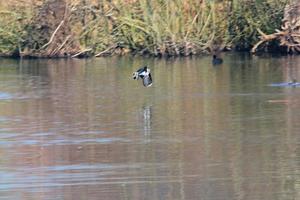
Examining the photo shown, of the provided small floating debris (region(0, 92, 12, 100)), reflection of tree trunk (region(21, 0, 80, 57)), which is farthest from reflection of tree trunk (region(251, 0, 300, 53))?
small floating debris (region(0, 92, 12, 100))

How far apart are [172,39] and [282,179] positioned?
16.1 m

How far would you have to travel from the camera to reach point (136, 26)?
1016 inches

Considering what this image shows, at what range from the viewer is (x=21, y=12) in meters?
27.2

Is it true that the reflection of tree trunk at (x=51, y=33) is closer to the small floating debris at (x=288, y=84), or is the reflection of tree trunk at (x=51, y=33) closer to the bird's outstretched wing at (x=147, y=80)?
the small floating debris at (x=288, y=84)

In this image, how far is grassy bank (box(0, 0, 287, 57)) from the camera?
2511cm

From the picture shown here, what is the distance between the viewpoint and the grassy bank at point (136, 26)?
25.1 metres

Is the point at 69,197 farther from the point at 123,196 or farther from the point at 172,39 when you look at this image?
the point at 172,39

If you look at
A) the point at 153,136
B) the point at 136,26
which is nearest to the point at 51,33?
the point at 136,26

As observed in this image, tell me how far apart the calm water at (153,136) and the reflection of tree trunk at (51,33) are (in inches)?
229

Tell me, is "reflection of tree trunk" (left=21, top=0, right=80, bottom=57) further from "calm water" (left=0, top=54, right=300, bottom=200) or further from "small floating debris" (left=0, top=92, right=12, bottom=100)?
"small floating debris" (left=0, top=92, right=12, bottom=100)

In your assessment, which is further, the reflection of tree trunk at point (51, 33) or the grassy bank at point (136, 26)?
the reflection of tree trunk at point (51, 33)

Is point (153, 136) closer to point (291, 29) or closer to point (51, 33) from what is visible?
point (291, 29)

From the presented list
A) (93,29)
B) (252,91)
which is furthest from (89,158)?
(93,29)

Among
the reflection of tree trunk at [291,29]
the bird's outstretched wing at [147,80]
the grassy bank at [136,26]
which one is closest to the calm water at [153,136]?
the bird's outstretched wing at [147,80]
